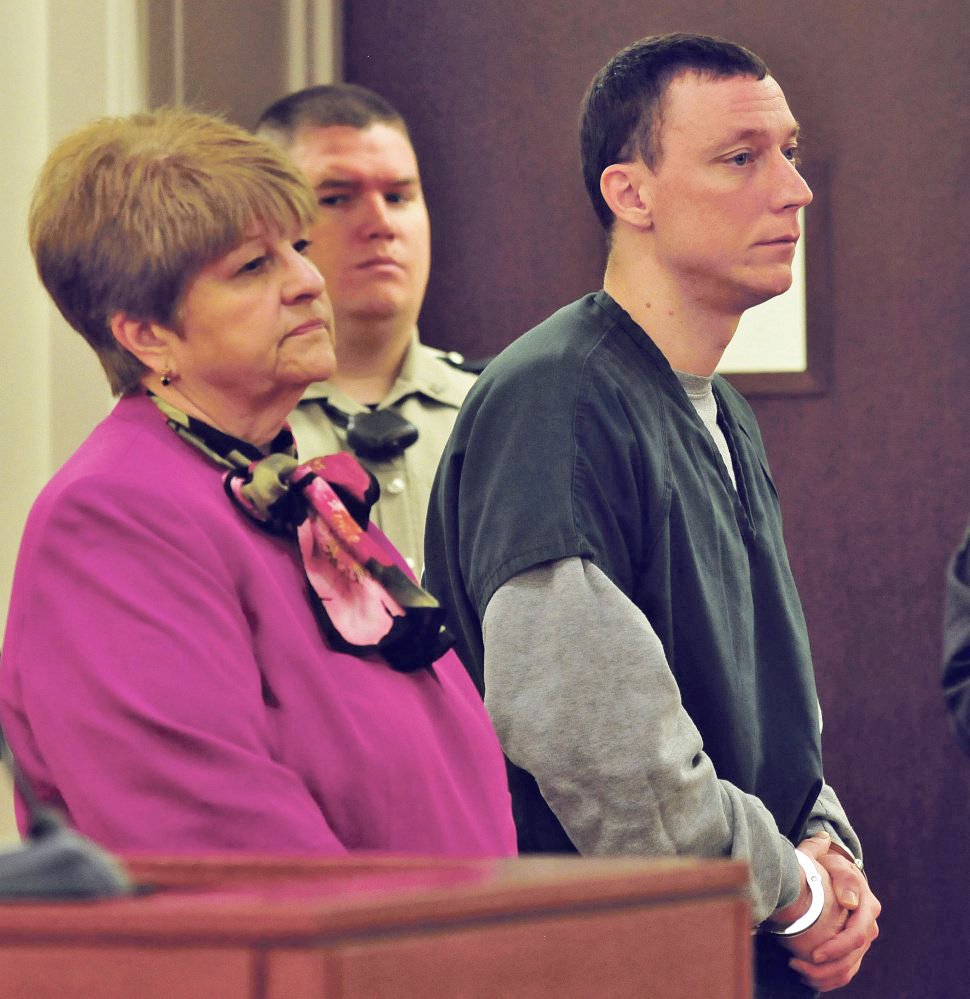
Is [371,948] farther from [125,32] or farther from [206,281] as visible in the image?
[125,32]

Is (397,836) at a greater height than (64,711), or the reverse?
(64,711)

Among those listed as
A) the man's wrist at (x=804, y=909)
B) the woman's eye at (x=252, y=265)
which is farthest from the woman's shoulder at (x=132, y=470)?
the man's wrist at (x=804, y=909)

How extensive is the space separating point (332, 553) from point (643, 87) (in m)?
0.67

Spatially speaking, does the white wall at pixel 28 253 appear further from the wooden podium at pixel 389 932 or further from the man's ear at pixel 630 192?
the wooden podium at pixel 389 932

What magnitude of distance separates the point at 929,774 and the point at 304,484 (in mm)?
A: 1436

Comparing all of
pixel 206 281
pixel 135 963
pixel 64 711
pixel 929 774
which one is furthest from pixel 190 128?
pixel 929 774

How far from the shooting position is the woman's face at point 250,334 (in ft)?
4.57

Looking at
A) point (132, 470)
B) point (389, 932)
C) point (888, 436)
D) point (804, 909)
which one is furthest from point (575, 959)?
point (888, 436)

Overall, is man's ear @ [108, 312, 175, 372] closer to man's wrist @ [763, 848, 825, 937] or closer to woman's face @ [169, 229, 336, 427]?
woman's face @ [169, 229, 336, 427]

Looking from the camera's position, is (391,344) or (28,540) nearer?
(28,540)

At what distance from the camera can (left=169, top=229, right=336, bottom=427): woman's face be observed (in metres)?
1.39

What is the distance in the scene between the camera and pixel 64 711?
113cm

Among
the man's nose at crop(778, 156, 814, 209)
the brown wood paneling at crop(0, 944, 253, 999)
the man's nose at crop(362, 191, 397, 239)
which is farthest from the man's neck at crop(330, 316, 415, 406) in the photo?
the brown wood paneling at crop(0, 944, 253, 999)

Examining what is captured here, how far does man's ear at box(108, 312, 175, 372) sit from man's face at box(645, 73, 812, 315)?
1.85 feet
